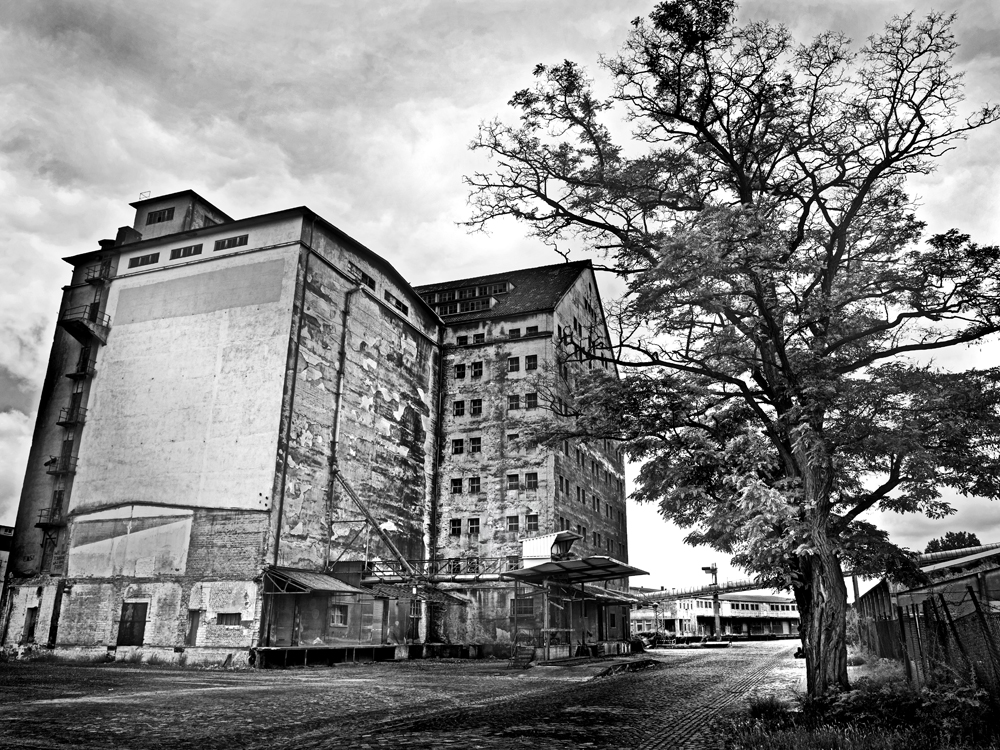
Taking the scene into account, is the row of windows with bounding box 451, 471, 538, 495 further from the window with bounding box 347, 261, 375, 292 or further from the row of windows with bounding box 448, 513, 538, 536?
the window with bounding box 347, 261, 375, 292

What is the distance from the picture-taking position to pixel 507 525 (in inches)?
1704

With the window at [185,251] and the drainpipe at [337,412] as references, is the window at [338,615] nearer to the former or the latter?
the drainpipe at [337,412]

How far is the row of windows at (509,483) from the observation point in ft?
143

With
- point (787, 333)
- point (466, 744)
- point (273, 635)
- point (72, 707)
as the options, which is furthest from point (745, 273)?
point (273, 635)

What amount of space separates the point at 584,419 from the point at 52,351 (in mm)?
37245

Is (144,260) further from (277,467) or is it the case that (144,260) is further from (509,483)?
(509,483)

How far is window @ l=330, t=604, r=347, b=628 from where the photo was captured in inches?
1347

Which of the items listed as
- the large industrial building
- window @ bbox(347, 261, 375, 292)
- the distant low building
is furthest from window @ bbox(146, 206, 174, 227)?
the distant low building

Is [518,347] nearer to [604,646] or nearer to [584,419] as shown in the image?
[604,646]

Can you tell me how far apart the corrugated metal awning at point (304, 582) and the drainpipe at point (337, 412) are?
1.57 m

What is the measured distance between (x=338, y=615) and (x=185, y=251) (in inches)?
802

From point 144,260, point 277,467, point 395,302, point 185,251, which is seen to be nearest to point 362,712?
point 277,467

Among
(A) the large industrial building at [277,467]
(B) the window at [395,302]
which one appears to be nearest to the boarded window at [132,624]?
(A) the large industrial building at [277,467]

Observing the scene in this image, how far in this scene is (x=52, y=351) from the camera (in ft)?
134
